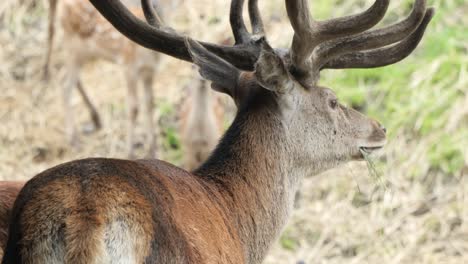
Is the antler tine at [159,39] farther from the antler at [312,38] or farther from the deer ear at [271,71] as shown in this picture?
the deer ear at [271,71]

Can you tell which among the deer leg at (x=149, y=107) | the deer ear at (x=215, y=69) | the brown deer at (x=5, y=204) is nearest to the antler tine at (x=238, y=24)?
the deer ear at (x=215, y=69)

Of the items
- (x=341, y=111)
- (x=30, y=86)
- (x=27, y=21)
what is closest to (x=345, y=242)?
(x=341, y=111)

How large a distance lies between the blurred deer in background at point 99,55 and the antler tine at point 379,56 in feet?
14.3

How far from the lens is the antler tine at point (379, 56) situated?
16.1ft

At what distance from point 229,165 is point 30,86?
22.3ft

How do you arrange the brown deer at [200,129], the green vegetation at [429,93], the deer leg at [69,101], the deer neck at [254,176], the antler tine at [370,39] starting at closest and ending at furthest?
the deer neck at [254,176], the antler tine at [370,39], the brown deer at [200,129], the green vegetation at [429,93], the deer leg at [69,101]

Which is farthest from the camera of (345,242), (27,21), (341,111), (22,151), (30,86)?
(27,21)

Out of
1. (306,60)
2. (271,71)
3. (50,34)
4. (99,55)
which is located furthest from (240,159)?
(50,34)

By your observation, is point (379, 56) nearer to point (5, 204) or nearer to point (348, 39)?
point (348, 39)

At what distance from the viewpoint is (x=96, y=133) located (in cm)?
1033

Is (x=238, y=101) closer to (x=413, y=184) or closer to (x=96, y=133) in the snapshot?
(x=413, y=184)

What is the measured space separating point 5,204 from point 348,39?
1.75 m

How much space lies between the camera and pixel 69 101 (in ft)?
33.4

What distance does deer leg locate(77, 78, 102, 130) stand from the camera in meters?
→ 10.3
